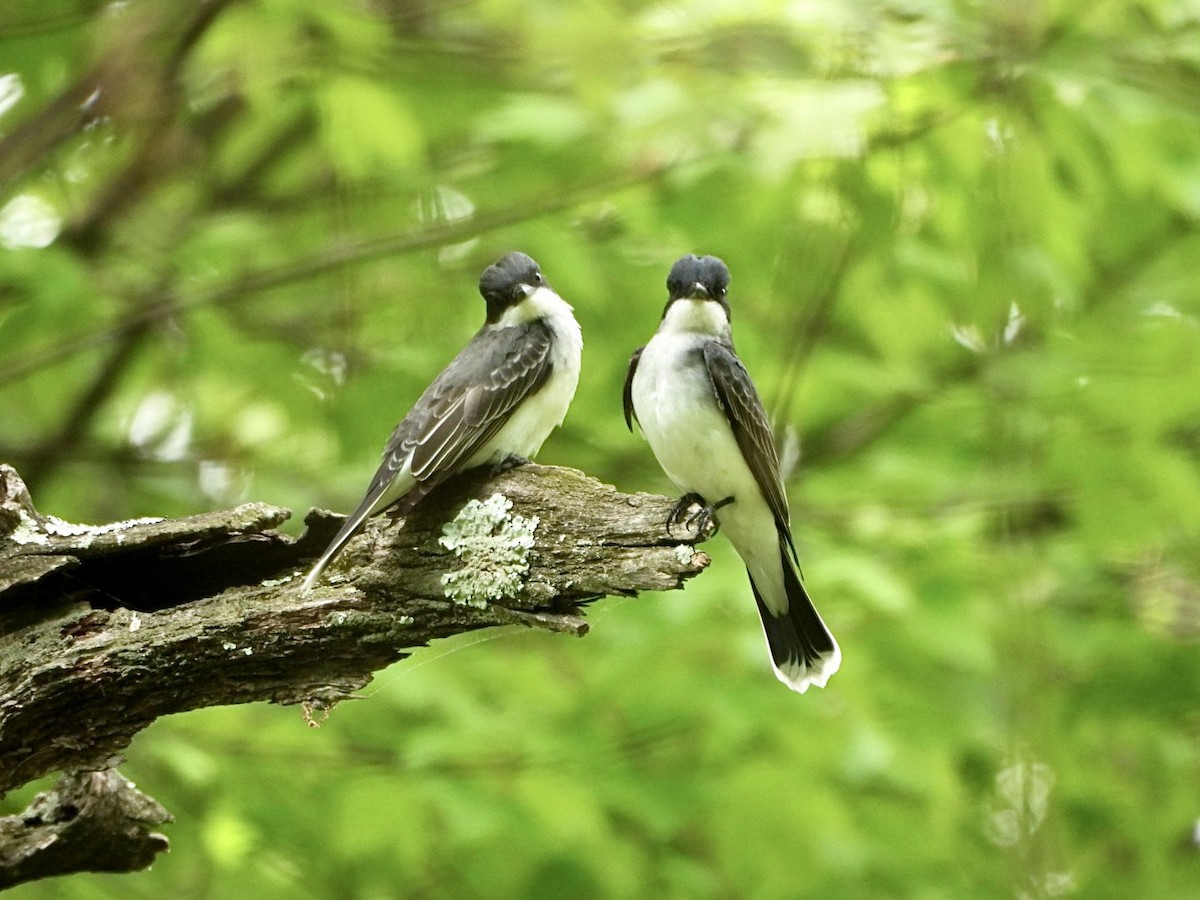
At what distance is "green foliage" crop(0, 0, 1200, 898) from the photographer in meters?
5.67

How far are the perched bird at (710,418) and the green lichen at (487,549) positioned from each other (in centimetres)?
78

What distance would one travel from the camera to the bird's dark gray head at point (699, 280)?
470 cm

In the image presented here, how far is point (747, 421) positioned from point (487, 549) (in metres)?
1.33

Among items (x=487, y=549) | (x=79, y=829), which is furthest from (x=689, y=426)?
(x=79, y=829)

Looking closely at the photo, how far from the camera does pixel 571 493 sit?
11.5 feet

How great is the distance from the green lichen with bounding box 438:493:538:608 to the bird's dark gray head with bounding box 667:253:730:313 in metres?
1.43

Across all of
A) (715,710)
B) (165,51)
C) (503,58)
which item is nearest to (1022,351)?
(715,710)

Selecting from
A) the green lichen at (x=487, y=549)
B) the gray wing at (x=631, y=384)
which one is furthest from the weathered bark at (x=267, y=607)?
the gray wing at (x=631, y=384)

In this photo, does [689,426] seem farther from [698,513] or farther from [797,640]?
[797,640]

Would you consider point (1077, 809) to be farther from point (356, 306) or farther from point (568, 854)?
point (356, 306)

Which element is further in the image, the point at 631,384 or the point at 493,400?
the point at 631,384

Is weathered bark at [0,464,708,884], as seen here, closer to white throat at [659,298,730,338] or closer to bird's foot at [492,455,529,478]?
bird's foot at [492,455,529,478]

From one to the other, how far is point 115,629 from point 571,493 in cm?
115

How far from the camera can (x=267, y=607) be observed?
3408mm
